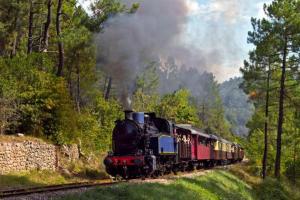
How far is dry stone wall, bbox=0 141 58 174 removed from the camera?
78.9 feet

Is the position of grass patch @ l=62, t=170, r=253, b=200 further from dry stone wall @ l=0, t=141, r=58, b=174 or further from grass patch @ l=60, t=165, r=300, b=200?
dry stone wall @ l=0, t=141, r=58, b=174

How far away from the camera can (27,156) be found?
26.1m

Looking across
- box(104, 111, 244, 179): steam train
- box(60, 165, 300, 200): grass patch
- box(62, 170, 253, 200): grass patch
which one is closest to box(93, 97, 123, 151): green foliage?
box(60, 165, 300, 200): grass patch

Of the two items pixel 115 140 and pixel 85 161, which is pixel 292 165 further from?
pixel 115 140

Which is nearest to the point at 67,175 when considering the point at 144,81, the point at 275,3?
the point at 275,3

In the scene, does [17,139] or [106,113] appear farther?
[106,113]

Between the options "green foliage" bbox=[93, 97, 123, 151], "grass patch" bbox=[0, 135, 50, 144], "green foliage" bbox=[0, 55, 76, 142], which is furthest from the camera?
"green foliage" bbox=[93, 97, 123, 151]

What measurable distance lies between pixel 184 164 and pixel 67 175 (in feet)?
30.8

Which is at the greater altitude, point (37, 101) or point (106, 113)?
point (106, 113)

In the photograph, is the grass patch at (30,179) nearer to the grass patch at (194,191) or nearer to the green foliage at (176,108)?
the grass patch at (194,191)

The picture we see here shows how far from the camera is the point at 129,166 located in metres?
25.0

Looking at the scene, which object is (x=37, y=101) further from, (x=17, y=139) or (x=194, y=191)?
(x=194, y=191)

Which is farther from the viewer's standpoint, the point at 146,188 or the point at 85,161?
the point at 85,161

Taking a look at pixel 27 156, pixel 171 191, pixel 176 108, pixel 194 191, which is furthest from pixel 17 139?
pixel 176 108
